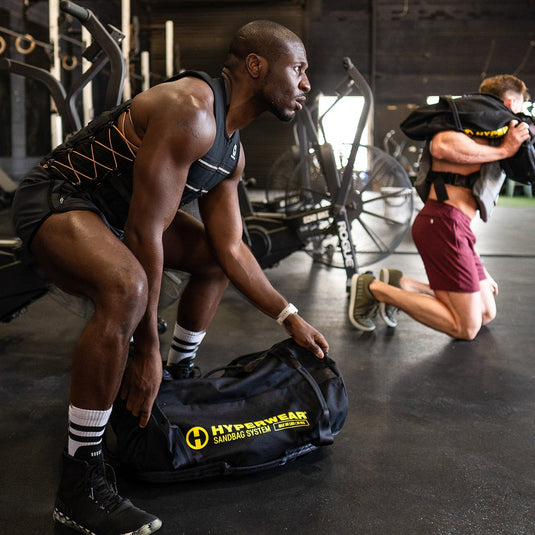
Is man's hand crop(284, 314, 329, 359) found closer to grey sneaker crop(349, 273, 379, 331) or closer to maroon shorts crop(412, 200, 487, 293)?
maroon shorts crop(412, 200, 487, 293)

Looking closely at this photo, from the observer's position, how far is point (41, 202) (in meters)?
1.74

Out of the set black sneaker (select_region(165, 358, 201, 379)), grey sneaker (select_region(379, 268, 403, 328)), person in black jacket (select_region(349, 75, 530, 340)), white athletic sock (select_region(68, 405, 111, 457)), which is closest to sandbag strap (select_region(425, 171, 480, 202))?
person in black jacket (select_region(349, 75, 530, 340))

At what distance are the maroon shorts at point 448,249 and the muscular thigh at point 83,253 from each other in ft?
5.86

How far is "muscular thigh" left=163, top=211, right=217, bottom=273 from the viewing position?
2082 mm

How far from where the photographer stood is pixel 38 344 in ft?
9.89

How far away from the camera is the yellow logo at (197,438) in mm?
1768

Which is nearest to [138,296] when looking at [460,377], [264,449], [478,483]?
[264,449]

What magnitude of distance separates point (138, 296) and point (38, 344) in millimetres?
1682

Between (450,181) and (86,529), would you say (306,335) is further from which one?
(450,181)

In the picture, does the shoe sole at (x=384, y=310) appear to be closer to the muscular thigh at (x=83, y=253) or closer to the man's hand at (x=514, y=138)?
the man's hand at (x=514, y=138)

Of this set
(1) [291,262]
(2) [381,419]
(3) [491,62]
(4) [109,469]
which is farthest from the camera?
(3) [491,62]

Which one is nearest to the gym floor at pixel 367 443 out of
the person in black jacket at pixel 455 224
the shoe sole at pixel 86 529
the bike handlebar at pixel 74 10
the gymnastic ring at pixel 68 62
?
the shoe sole at pixel 86 529

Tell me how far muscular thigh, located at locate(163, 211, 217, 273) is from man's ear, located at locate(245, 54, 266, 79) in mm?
547

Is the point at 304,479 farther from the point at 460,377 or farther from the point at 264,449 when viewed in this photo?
the point at 460,377
